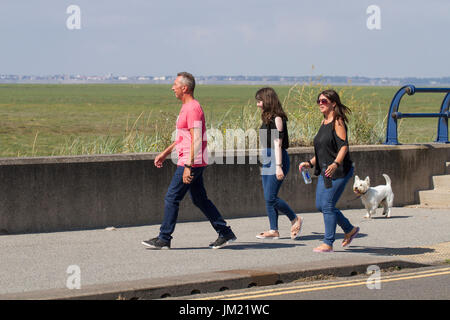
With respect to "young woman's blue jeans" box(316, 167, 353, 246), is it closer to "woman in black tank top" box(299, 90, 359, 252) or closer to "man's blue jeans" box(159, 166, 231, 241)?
"woman in black tank top" box(299, 90, 359, 252)

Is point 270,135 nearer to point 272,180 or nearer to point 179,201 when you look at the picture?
point 272,180

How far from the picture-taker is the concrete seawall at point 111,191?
37.1 ft

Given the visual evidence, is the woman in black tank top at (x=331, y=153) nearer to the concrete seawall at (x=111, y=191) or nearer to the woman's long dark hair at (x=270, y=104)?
the woman's long dark hair at (x=270, y=104)

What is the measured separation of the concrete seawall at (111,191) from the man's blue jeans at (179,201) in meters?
2.06

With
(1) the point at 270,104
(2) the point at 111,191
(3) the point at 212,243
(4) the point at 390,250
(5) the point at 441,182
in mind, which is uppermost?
(1) the point at 270,104

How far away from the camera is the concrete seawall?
11312 mm

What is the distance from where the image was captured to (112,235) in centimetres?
1123

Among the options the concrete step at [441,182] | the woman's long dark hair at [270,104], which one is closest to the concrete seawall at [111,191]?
the concrete step at [441,182]

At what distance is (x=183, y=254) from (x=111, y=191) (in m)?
2.45

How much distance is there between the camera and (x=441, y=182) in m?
14.9

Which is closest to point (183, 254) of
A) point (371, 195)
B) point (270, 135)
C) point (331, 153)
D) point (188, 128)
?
point (188, 128)

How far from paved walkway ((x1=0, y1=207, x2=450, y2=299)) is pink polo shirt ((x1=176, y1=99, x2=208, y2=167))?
3.45ft

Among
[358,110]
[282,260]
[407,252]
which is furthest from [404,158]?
[282,260]
